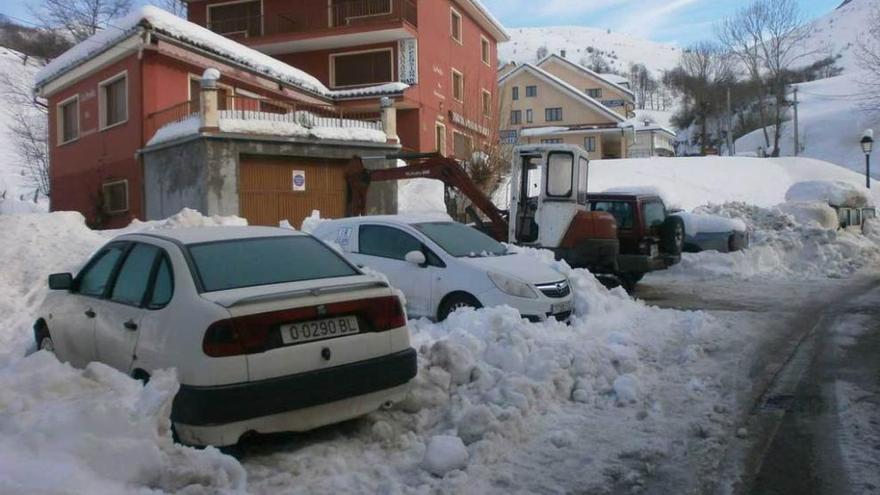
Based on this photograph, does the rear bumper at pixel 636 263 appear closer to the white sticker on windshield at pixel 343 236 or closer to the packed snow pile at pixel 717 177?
the white sticker on windshield at pixel 343 236

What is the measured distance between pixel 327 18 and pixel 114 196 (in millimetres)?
11802

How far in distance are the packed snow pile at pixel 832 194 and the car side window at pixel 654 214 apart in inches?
366

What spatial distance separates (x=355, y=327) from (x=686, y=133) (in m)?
79.9

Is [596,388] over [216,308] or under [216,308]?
under

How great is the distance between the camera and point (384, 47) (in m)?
29.0

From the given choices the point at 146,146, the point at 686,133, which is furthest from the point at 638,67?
the point at 146,146

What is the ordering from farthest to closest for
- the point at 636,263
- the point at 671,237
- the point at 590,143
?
the point at 590,143
the point at 671,237
the point at 636,263

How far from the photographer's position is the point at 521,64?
189ft

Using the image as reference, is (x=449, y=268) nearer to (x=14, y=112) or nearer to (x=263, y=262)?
(x=263, y=262)

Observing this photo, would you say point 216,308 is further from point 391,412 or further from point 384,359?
point 391,412

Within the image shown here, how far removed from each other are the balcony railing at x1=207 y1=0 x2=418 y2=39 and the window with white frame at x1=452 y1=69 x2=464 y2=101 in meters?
4.37

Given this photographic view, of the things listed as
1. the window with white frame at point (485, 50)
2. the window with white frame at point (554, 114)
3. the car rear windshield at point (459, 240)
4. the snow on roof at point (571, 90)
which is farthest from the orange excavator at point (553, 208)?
the window with white frame at point (554, 114)

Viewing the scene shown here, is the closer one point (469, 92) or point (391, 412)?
point (391, 412)

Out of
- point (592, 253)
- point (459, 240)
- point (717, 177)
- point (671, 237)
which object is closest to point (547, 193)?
point (592, 253)
